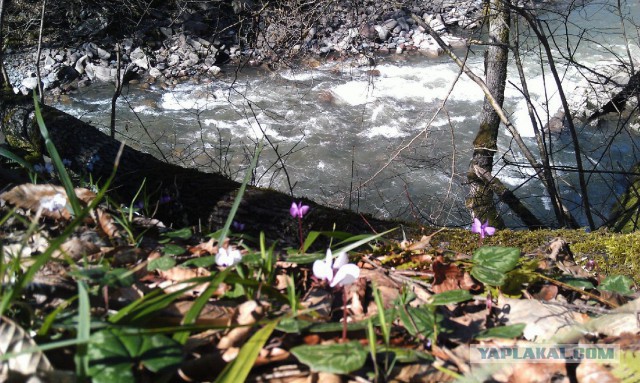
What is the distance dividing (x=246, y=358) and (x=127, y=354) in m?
0.19

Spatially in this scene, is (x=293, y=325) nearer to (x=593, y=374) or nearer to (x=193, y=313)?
(x=193, y=313)

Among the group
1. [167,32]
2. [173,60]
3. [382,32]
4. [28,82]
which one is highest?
[382,32]

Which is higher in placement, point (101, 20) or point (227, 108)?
point (101, 20)

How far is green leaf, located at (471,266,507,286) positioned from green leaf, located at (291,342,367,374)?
444mm

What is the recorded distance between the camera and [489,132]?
5.57m

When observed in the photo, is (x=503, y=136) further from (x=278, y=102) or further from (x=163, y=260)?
(x=163, y=260)

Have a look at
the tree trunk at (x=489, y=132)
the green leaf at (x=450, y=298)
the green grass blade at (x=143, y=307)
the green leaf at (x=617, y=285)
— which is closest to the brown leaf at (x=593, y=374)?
the green leaf at (x=450, y=298)

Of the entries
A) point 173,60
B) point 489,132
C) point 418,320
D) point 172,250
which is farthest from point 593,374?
point 173,60

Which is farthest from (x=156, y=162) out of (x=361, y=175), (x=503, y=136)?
(x=503, y=136)

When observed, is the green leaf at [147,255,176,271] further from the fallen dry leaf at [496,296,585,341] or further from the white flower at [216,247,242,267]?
the fallen dry leaf at [496,296,585,341]

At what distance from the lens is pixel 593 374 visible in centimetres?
103

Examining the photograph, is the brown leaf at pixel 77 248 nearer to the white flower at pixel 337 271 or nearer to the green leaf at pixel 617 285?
the white flower at pixel 337 271

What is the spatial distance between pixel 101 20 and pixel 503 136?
7122 millimetres

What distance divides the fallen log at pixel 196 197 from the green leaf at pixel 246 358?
135cm
